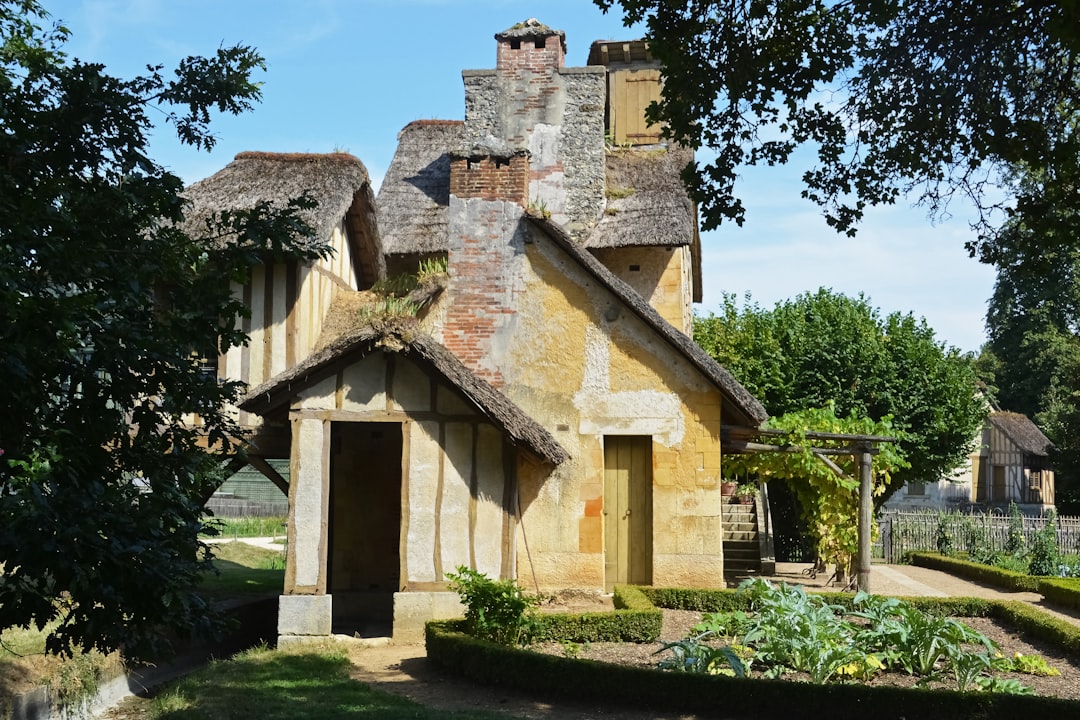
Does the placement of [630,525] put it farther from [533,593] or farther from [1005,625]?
[1005,625]

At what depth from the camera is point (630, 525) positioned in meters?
14.5

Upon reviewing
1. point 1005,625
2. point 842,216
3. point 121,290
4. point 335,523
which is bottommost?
point 1005,625

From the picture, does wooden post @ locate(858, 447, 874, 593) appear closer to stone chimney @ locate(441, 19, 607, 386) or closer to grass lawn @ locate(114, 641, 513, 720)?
stone chimney @ locate(441, 19, 607, 386)

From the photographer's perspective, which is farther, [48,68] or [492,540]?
[492,540]

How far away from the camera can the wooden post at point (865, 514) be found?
1483cm

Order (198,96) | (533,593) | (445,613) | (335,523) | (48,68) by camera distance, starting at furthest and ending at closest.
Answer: (335,523) → (533,593) → (445,613) → (198,96) → (48,68)

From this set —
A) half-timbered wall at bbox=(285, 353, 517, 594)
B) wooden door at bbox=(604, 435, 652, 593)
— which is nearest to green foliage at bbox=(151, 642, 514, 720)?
half-timbered wall at bbox=(285, 353, 517, 594)

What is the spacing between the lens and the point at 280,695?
9180 millimetres

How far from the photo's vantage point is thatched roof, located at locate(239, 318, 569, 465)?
12008 mm

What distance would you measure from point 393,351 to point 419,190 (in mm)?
7523

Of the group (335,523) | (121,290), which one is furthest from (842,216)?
(335,523)

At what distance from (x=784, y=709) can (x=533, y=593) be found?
6.06m

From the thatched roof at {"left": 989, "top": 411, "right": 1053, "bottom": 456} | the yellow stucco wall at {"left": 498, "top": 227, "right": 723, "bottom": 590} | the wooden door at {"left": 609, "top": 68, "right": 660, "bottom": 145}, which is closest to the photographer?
the yellow stucco wall at {"left": 498, "top": 227, "right": 723, "bottom": 590}

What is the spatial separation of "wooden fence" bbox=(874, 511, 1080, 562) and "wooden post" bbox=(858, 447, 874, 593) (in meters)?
9.88
